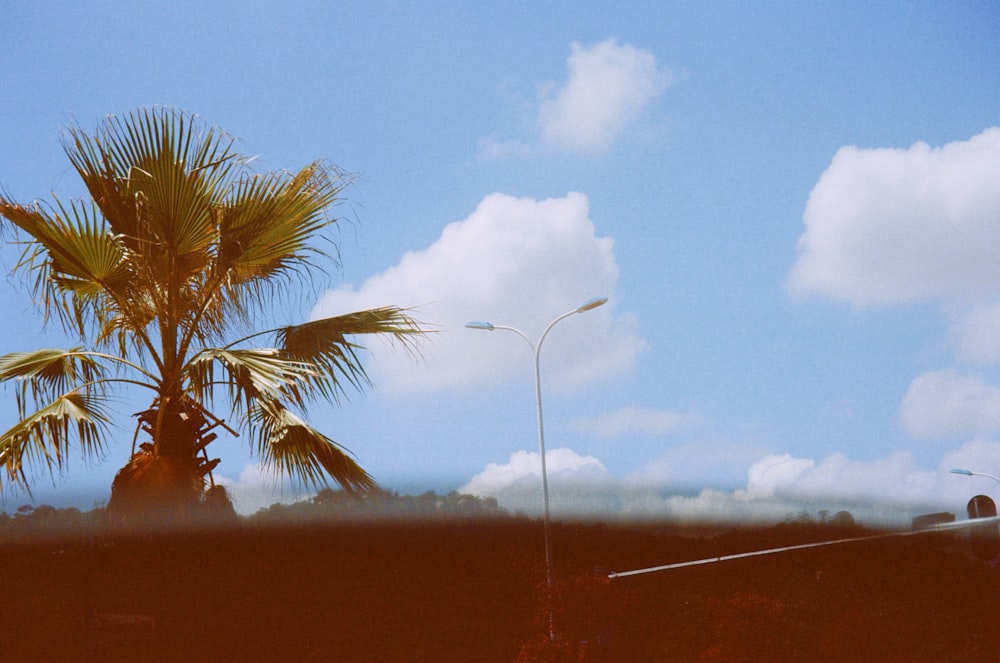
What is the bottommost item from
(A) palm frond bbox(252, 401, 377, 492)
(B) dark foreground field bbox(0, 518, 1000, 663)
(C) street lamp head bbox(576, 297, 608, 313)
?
(B) dark foreground field bbox(0, 518, 1000, 663)

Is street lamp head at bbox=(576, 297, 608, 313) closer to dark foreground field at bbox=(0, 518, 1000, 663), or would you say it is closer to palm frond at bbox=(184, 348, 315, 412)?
dark foreground field at bbox=(0, 518, 1000, 663)

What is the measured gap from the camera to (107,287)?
585cm

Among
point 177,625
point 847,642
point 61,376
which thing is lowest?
point 847,642

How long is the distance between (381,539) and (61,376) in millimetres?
4183

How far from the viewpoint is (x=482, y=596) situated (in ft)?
33.9

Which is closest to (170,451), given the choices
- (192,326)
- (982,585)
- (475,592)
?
(192,326)

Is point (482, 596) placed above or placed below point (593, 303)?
below

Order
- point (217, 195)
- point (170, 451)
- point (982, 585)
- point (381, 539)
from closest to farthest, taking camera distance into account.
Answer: point (170, 451)
point (217, 195)
point (381, 539)
point (982, 585)

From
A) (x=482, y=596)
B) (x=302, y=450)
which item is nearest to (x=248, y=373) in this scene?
(x=302, y=450)

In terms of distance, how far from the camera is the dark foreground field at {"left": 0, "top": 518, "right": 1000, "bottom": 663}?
599 cm

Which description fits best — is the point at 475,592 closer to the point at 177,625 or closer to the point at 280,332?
the point at 177,625

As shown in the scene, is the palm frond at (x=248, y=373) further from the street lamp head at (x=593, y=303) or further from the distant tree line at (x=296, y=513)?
the street lamp head at (x=593, y=303)

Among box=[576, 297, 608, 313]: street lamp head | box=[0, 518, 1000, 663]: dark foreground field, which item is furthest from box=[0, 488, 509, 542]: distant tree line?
box=[576, 297, 608, 313]: street lamp head

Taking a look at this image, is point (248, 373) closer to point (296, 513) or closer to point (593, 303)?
point (296, 513)
